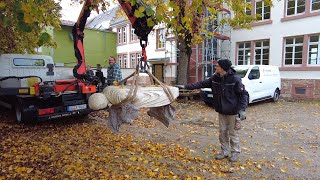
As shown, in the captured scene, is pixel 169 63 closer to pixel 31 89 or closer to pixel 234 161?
pixel 31 89

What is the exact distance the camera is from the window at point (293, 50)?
15855 millimetres

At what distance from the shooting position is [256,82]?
1188cm

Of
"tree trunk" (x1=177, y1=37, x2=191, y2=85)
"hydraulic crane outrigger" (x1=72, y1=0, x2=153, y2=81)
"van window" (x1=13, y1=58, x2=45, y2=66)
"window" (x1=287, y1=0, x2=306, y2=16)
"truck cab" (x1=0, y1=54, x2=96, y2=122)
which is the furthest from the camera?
"window" (x1=287, y1=0, x2=306, y2=16)

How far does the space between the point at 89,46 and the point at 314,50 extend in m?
21.9

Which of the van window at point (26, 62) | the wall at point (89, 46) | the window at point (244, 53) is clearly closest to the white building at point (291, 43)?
the window at point (244, 53)

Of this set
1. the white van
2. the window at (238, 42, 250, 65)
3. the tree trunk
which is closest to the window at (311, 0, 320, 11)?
the window at (238, 42, 250, 65)

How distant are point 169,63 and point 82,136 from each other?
1530 centimetres

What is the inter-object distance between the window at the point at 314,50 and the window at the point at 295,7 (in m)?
1.79

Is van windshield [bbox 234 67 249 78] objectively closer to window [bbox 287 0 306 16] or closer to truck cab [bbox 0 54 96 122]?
window [bbox 287 0 306 16]

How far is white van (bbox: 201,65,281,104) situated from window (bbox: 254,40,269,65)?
13.0ft

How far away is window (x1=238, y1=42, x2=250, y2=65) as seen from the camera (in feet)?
60.5

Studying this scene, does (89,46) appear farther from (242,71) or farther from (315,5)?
(315,5)

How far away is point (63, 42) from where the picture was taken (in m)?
27.1

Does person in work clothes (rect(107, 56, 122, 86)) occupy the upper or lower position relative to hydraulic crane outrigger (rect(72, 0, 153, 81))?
lower
